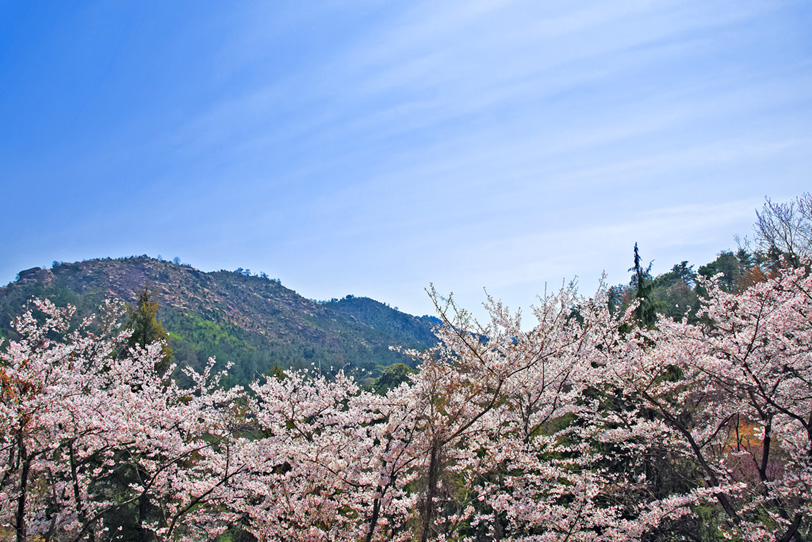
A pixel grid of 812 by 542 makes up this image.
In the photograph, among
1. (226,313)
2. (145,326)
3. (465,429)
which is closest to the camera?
(465,429)

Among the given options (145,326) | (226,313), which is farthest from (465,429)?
(226,313)

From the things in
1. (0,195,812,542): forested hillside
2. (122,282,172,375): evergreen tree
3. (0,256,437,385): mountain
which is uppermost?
(0,256,437,385): mountain

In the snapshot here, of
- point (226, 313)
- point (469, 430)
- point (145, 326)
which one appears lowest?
point (469, 430)

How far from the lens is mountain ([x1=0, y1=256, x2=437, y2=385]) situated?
66.9 metres

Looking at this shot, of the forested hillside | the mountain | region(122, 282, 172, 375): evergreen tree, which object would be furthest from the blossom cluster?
the mountain

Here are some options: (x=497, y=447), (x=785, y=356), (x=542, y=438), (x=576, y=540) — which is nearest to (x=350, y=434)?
(x=497, y=447)

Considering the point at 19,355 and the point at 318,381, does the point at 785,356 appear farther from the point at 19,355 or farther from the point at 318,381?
the point at 19,355

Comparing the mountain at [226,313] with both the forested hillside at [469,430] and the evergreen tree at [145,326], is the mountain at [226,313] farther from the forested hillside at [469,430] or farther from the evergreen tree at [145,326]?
the forested hillside at [469,430]

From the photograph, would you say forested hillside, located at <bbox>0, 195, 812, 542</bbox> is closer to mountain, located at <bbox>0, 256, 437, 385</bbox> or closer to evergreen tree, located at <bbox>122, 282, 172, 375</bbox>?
evergreen tree, located at <bbox>122, 282, 172, 375</bbox>

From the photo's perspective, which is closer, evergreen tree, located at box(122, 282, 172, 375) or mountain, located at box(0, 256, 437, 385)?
evergreen tree, located at box(122, 282, 172, 375)

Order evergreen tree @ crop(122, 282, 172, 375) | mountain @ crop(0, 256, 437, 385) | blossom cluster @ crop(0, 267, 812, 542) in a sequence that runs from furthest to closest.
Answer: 1. mountain @ crop(0, 256, 437, 385)
2. evergreen tree @ crop(122, 282, 172, 375)
3. blossom cluster @ crop(0, 267, 812, 542)

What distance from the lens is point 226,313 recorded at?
94.3 m

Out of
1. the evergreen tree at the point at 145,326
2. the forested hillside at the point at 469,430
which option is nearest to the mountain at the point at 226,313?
the evergreen tree at the point at 145,326

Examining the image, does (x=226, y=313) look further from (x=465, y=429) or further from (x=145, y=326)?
(x=465, y=429)
